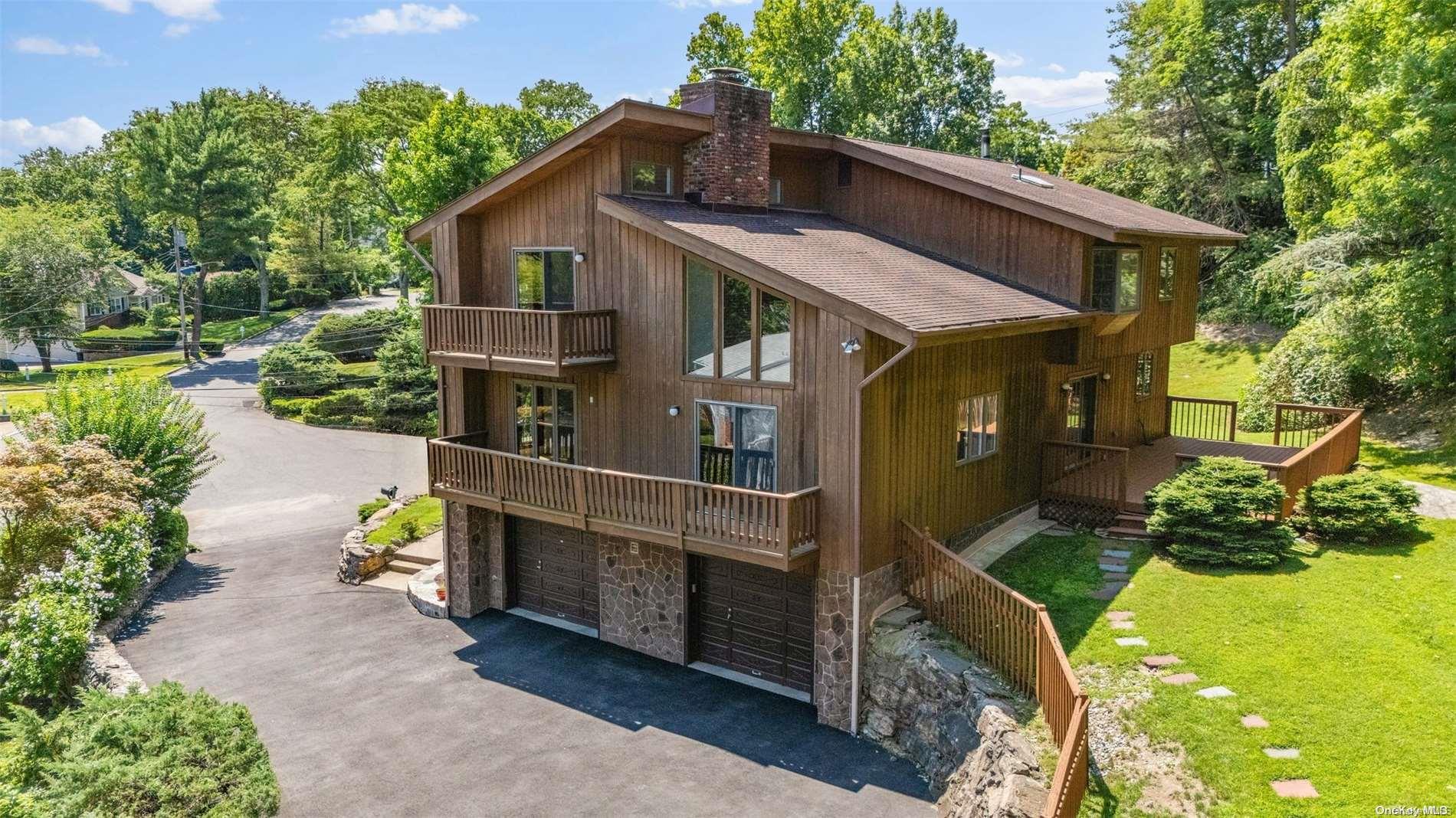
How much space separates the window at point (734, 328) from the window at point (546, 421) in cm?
317

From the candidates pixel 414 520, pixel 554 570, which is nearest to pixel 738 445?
pixel 554 570

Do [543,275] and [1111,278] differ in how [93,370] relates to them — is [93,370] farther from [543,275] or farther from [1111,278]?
[1111,278]

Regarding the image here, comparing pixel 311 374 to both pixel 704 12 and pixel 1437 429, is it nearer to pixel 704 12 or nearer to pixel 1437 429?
pixel 704 12

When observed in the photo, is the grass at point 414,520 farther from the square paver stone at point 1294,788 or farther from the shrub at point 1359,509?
the shrub at point 1359,509

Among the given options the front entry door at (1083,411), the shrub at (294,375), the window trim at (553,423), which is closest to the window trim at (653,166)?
the window trim at (553,423)

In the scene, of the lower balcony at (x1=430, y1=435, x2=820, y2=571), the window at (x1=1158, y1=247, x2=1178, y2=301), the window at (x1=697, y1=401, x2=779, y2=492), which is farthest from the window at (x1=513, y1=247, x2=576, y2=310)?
the window at (x1=1158, y1=247, x2=1178, y2=301)

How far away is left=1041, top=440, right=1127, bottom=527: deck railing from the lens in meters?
15.9

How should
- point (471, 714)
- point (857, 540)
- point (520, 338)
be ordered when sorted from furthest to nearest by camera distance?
1. point (520, 338)
2. point (471, 714)
3. point (857, 540)

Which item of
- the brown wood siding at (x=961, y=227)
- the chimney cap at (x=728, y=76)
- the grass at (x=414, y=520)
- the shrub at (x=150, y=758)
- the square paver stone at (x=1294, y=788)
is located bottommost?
the grass at (x=414, y=520)

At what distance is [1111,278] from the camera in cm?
1662

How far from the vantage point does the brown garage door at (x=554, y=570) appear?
17031 millimetres

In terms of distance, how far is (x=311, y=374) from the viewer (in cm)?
4003

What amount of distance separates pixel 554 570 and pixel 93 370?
40505 millimetres

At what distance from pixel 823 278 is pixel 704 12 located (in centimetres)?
4358
